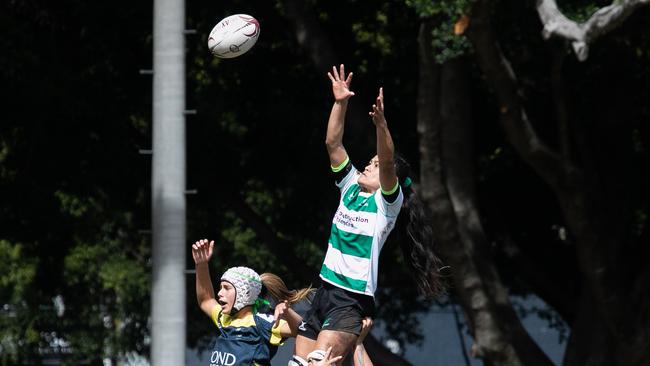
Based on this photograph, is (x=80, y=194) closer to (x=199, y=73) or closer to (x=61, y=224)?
(x=61, y=224)

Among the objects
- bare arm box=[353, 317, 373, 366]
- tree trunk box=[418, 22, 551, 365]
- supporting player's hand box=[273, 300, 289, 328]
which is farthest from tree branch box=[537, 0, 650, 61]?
supporting player's hand box=[273, 300, 289, 328]

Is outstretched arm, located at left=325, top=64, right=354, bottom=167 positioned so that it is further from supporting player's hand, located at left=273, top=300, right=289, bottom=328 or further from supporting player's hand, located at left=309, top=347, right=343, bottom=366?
supporting player's hand, located at left=309, top=347, right=343, bottom=366

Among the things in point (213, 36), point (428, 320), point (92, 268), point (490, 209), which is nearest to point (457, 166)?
point (490, 209)

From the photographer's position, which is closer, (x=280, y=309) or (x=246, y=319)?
(x=280, y=309)

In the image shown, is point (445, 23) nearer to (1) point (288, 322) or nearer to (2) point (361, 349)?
(2) point (361, 349)

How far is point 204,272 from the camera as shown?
8.75 meters

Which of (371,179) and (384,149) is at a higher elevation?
(384,149)

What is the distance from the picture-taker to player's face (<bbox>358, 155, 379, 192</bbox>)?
7996mm

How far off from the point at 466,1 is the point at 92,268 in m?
17.5

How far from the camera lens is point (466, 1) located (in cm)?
1423

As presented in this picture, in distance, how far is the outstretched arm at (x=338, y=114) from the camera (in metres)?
7.88

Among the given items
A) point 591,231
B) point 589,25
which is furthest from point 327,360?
point 591,231

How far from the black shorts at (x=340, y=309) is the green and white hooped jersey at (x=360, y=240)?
5 cm

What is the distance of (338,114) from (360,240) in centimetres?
78
